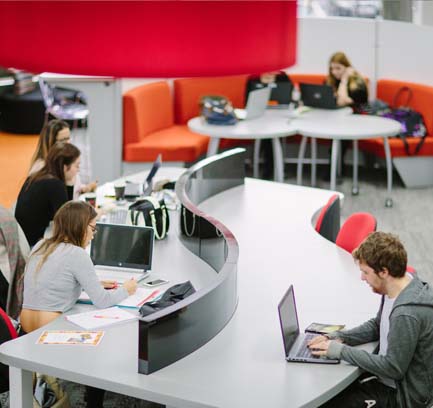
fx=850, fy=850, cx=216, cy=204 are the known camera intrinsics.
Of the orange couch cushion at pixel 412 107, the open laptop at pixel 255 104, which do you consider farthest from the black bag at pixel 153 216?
the orange couch cushion at pixel 412 107

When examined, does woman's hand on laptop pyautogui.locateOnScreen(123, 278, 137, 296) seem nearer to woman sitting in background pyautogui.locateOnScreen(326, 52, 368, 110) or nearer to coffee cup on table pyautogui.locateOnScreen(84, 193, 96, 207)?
coffee cup on table pyautogui.locateOnScreen(84, 193, 96, 207)

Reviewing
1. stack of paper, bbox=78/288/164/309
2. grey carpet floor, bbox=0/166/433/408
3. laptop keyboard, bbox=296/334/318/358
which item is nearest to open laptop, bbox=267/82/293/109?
grey carpet floor, bbox=0/166/433/408

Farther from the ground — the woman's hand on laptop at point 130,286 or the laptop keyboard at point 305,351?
the woman's hand on laptop at point 130,286

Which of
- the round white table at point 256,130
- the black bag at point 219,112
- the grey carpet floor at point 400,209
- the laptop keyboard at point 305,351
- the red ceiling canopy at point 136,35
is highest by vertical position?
the red ceiling canopy at point 136,35

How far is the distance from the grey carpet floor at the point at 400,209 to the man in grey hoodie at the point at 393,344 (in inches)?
128

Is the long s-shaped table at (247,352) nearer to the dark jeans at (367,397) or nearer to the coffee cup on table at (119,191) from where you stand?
the dark jeans at (367,397)

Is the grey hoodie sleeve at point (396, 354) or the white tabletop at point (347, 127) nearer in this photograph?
the grey hoodie sleeve at point (396, 354)

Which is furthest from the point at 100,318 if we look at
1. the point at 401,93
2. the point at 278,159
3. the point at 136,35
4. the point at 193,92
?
the point at 401,93

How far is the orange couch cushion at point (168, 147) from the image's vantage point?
30.4 ft

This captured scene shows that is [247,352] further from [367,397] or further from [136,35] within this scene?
[136,35]

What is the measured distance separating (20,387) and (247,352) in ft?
3.33

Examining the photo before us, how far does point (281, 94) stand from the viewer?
9969 millimetres

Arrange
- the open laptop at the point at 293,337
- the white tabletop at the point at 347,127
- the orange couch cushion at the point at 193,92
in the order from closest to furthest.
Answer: the open laptop at the point at 293,337 < the white tabletop at the point at 347,127 < the orange couch cushion at the point at 193,92

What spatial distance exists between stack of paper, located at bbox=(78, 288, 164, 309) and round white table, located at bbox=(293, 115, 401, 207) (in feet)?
14.7
